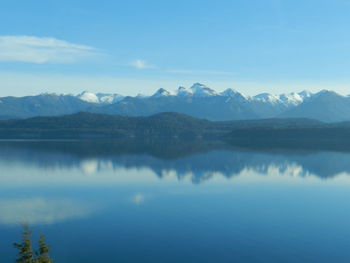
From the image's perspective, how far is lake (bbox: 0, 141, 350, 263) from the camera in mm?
26219

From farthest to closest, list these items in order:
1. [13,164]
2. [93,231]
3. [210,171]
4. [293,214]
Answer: [13,164], [210,171], [293,214], [93,231]

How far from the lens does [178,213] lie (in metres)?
36.0

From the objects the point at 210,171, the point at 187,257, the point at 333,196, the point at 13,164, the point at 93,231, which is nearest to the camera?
the point at 187,257

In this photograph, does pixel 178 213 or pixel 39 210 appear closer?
pixel 178 213

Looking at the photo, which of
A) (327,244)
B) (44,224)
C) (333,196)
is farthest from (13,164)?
(327,244)

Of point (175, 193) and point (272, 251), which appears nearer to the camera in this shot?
point (272, 251)

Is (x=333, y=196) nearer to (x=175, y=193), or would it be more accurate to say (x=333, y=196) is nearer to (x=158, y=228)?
(x=175, y=193)

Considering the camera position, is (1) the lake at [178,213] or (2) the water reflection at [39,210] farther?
(2) the water reflection at [39,210]

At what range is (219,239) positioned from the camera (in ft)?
93.8

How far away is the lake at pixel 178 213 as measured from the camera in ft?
86.0

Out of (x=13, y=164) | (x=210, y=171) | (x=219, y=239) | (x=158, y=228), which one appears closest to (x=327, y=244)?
(x=219, y=239)

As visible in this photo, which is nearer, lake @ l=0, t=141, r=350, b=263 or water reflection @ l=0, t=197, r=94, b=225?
lake @ l=0, t=141, r=350, b=263

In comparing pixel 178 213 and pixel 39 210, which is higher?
pixel 178 213

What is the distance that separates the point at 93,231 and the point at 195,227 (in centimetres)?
762
